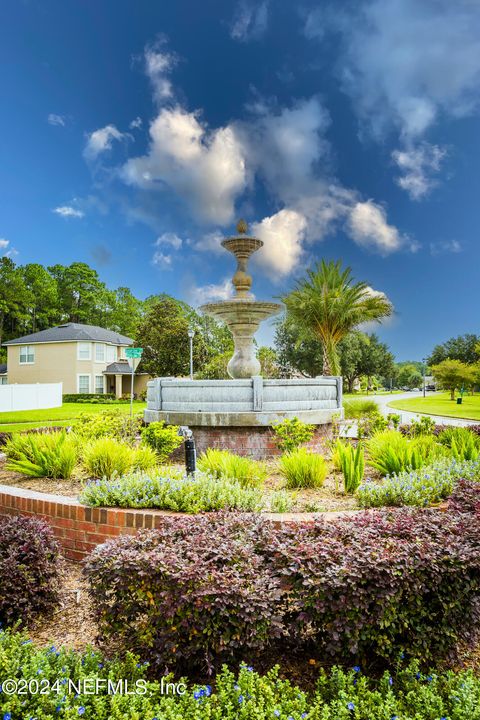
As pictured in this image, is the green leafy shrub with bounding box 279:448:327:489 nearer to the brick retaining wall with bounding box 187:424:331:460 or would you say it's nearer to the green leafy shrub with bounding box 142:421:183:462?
the green leafy shrub with bounding box 142:421:183:462

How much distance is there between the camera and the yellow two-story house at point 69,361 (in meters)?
45.0

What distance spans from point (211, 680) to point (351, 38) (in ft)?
68.8

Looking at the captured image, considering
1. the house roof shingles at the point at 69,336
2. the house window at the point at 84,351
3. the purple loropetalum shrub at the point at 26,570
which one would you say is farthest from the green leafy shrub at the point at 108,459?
the house roof shingles at the point at 69,336

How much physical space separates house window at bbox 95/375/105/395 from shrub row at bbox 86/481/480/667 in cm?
4447

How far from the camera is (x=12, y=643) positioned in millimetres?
3117

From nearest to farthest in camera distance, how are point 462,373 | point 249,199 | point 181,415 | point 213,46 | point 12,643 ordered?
point 12,643
point 181,415
point 213,46
point 249,199
point 462,373

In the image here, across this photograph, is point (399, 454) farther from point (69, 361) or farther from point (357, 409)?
point (69, 361)

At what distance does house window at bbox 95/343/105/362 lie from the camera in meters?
46.1

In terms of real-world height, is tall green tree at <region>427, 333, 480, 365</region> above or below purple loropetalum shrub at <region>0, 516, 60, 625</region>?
above

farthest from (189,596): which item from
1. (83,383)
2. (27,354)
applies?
(27,354)

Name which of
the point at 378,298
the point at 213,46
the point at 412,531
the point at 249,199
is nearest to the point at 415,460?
the point at 412,531

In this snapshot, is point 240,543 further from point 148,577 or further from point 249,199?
point 249,199

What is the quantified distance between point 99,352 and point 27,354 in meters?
6.58

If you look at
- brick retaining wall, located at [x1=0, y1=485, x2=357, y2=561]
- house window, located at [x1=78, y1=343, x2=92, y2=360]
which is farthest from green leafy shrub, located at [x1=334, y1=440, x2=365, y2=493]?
house window, located at [x1=78, y1=343, x2=92, y2=360]
